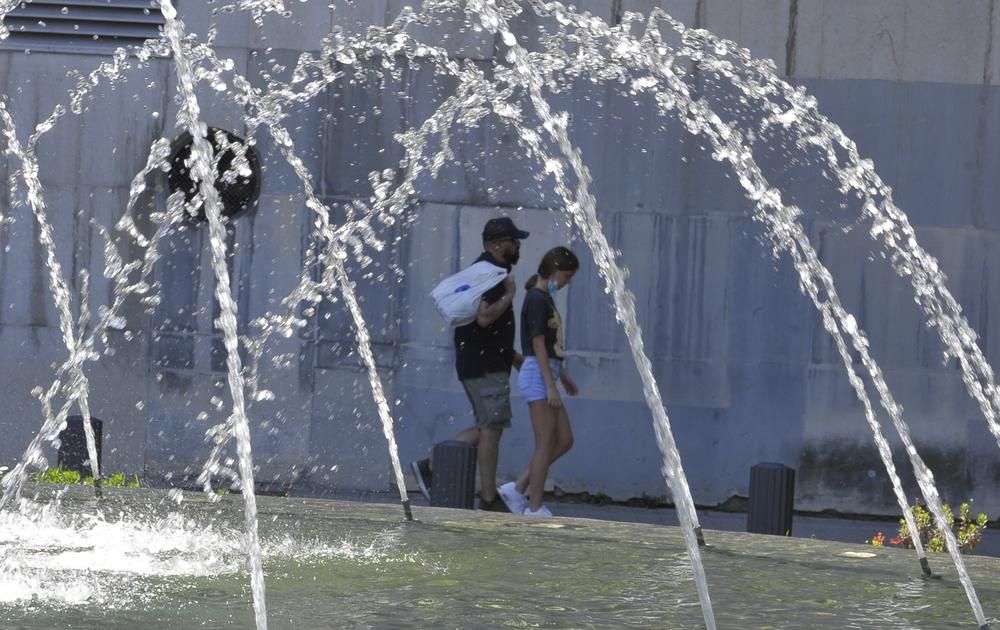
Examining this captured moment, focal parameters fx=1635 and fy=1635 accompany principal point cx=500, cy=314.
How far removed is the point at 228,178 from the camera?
10.7 meters

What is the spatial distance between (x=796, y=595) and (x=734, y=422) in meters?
5.76

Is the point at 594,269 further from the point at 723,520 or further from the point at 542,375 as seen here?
the point at 542,375

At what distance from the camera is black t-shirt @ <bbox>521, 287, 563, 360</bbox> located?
28.1 ft

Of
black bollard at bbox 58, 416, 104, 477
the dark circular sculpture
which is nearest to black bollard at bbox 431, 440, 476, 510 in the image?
black bollard at bbox 58, 416, 104, 477

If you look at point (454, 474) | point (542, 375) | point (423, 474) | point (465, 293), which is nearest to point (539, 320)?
point (542, 375)

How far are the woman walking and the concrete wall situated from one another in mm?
1699

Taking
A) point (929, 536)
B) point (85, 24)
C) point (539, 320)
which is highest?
point (85, 24)

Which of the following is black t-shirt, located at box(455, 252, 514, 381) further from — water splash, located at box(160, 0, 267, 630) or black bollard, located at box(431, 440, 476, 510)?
water splash, located at box(160, 0, 267, 630)

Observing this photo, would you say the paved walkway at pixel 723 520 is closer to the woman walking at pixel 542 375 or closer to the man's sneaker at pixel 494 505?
the man's sneaker at pixel 494 505

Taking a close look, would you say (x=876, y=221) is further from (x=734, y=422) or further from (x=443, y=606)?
(x=443, y=606)

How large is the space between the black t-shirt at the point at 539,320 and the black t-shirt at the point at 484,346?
0.09 meters

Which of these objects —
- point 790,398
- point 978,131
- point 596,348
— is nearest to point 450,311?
point 596,348

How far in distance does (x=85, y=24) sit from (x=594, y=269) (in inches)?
146

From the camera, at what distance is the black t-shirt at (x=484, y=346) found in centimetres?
858
